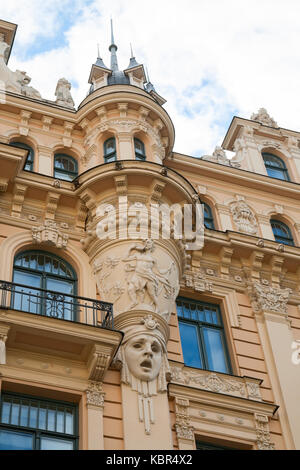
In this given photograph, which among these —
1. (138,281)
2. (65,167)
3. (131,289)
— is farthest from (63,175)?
(131,289)

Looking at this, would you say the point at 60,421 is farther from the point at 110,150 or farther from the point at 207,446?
the point at 110,150

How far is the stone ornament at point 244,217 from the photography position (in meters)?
24.1

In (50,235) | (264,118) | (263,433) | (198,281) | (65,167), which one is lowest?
(263,433)

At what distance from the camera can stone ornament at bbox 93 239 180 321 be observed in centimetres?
1848

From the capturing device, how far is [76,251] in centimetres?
2039

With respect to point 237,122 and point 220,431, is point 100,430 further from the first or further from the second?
point 237,122

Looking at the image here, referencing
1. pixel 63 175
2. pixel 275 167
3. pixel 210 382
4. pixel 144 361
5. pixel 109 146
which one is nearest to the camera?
pixel 144 361

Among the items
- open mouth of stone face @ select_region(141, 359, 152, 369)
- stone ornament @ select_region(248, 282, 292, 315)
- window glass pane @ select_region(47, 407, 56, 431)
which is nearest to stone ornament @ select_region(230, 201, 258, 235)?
stone ornament @ select_region(248, 282, 292, 315)

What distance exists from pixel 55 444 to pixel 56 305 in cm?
349

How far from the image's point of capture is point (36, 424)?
52.7 ft

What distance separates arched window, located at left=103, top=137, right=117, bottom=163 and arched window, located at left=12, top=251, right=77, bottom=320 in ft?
14.0

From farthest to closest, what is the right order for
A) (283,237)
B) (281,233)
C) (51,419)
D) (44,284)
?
(281,233)
(283,237)
(44,284)
(51,419)

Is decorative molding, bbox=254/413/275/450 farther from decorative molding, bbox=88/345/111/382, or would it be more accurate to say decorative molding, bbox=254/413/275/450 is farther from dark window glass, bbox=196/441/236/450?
decorative molding, bbox=88/345/111/382
